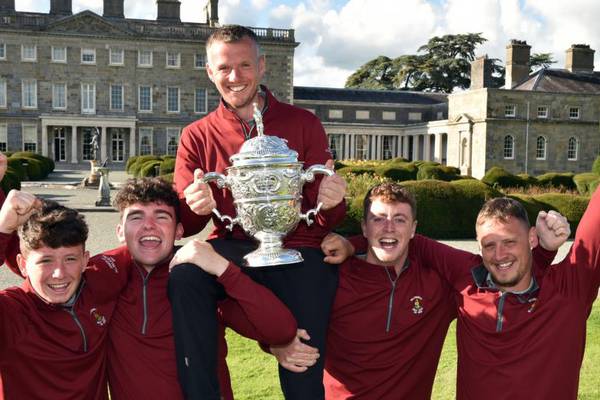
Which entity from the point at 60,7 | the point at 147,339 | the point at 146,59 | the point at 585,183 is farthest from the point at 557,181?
the point at 60,7

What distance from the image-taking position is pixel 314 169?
270 centimetres

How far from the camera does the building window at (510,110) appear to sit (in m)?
37.8

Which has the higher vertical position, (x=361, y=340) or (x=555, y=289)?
(x=555, y=289)

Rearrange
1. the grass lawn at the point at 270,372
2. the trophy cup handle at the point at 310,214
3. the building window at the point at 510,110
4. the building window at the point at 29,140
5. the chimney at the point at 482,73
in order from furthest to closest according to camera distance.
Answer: the building window at the point at 29,140 → the chimney at the point at 482,73 → the building window at the point at 510,110 → the grass lawn at the point at 270,372 → the trophy cup handle at the point at 310,214

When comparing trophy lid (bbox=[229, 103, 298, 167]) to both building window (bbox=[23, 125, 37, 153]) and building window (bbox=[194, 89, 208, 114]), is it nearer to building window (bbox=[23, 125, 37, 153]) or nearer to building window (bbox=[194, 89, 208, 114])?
building window (bbox=[23, 125, 37, 153])

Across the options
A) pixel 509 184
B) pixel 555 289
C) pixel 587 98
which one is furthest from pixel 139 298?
pixel 587 98

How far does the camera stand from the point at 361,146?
51000 mm

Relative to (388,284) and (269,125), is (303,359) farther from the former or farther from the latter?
(269,125)

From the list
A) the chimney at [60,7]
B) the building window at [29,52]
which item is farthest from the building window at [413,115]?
the building window at [29,52]

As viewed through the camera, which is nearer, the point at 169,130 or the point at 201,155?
the point at 201,155

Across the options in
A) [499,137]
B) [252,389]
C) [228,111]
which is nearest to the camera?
[228,111]

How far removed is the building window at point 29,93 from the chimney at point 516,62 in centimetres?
3082

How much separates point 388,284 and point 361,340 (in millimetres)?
293

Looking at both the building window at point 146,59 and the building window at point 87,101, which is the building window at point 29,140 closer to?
the building window at point 87,101
